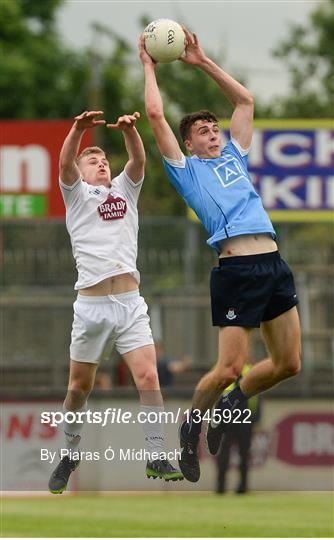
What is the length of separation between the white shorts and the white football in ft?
6.37

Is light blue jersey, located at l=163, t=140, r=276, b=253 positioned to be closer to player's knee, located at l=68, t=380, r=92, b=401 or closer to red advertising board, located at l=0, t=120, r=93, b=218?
player's knee, located at l=68, t=380, r=92, b=401

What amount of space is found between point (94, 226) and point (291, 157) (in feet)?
51.1

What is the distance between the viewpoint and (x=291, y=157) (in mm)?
27594

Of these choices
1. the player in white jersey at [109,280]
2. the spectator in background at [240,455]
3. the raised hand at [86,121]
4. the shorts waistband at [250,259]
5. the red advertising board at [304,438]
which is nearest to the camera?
the raised hand at [86,121]

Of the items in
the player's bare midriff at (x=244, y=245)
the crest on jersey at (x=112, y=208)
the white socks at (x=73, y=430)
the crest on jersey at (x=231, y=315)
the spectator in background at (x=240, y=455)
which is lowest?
the spectator in background at (x=240, y=455)

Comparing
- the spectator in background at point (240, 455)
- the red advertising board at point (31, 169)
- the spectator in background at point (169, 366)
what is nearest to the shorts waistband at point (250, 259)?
the spectator in background at point (240, 455)

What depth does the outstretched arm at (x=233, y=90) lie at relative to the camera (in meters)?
12.5

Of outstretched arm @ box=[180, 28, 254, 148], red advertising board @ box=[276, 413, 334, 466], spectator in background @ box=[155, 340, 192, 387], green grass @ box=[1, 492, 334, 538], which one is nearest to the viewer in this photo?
outstretched arm @ box=[180, 28, 254, 148]

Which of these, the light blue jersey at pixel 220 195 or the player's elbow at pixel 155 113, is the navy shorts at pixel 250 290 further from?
the player's elbow at pixel 155 113

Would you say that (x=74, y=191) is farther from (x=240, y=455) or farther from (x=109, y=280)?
(x=240, y=455)

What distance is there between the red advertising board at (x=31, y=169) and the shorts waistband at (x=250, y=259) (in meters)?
16.7

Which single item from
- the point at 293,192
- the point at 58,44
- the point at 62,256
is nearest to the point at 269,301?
the point at 62,256

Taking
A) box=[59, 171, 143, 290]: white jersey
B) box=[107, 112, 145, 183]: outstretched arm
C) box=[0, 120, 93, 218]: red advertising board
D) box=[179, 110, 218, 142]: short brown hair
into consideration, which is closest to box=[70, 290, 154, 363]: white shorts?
box=[59, 171, 143, 290]: white jersey

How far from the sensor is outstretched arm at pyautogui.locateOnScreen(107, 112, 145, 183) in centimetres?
1207
